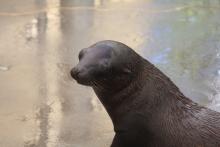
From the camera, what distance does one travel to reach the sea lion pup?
3.33m

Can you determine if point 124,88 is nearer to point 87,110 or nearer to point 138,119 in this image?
point 138,119

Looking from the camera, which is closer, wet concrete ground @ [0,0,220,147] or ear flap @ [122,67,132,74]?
ear flap @ [122,67,132,74]

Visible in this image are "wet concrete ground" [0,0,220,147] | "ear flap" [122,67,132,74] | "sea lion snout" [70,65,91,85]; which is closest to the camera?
"sea lion snout" [70,65,91,85]

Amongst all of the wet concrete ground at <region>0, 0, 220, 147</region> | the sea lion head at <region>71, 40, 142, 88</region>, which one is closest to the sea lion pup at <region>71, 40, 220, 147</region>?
the sea lion head at <region>71, 40, 142, 88</region>

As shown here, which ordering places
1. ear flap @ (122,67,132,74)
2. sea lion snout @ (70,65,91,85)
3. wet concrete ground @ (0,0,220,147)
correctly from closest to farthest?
1. sea lion snout @ (70,65,91,85)
2. ear flap @ (122,67,132,74)
3. wet concrete ground @ (0,0,220,147)

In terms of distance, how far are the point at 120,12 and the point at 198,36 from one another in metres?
1.28

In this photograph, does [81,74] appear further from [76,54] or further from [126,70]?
[76,54]

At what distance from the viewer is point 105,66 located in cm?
328

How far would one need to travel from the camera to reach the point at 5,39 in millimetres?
6324

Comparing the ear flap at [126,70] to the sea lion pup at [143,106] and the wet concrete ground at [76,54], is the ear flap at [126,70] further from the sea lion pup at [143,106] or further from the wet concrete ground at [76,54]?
the wet concrete ground at [76,54]

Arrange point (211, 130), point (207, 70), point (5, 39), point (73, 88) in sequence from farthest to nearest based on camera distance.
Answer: point (5, 39)
point (207, 70)
point (73, 88)
point (211, 130)

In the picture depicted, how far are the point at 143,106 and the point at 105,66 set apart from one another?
1.16ft

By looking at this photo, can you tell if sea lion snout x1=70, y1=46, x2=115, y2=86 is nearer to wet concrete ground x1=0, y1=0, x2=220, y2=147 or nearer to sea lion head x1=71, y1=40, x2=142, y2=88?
sea lion head x1=71, y1=40, x2=142, y2=88

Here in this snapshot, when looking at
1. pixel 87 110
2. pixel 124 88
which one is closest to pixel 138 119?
pixel 124 88
